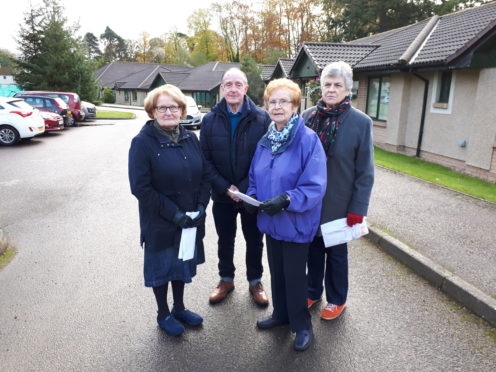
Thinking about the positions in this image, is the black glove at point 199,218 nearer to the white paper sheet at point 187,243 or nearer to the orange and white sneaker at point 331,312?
the white paper sheet at point 187,243

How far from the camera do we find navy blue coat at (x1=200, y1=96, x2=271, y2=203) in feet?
11.3

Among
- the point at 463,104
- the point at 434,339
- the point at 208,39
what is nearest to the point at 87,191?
the point at 434,339

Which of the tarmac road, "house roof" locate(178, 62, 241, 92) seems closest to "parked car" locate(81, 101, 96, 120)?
the tarmac road

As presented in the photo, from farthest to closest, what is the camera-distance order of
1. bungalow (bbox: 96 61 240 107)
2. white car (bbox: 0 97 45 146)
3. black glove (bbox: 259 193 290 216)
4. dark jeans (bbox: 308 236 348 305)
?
bungalow (bbox: 96 61 240 107) → white car (bbox: 0 97 45 146) → dark jeans (bbox: 308 236 348 305) → black glove (bbox: 259 193 290 216)

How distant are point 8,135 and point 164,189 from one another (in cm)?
1343

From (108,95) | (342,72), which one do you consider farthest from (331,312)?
(108,95)

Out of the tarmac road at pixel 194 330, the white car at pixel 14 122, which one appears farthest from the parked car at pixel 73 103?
the tarmac road at pixel 194 330

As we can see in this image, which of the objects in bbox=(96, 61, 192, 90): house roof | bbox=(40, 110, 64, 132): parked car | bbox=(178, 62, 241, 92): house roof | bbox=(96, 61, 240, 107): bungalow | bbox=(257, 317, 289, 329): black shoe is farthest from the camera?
bbox=(96, 61, 192, 90): house roof

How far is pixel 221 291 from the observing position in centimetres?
381

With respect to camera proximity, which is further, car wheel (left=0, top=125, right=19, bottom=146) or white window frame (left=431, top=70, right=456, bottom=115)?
car wheel (left=0, top=125, right=19, bottom=146)

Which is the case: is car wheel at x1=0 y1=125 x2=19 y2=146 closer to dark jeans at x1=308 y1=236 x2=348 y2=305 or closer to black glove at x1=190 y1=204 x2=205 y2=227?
black glove at x1=190 y1=204 x2=205 y2=227

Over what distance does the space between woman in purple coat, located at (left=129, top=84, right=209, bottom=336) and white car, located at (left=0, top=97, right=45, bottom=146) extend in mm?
13106

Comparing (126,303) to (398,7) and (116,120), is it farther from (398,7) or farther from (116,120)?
(398,7)

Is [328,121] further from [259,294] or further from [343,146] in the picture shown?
[259,294]
